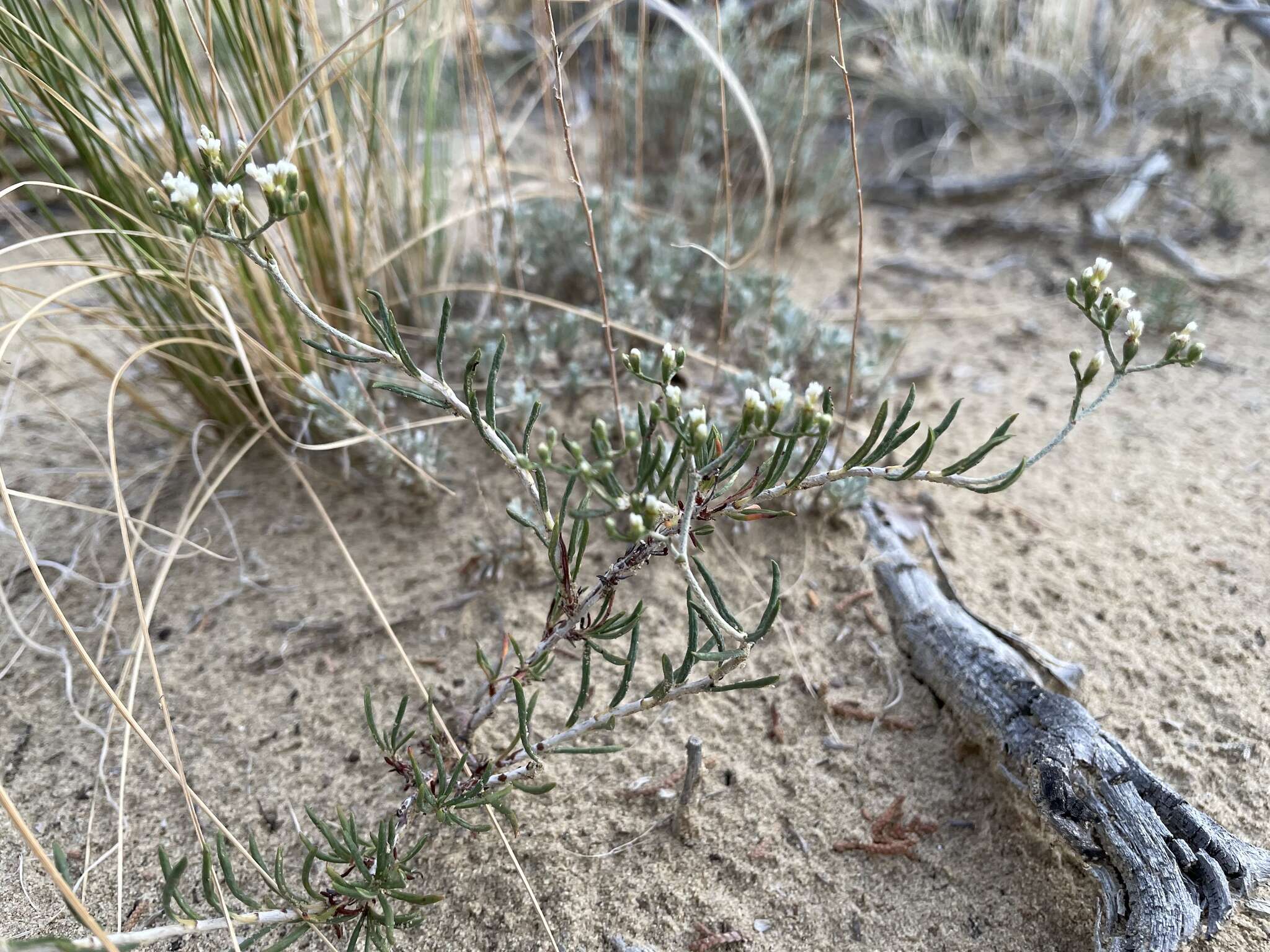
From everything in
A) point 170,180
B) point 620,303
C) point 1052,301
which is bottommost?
point 1052,301

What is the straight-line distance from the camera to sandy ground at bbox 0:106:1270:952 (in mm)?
1521

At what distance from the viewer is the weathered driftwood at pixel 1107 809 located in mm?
1333

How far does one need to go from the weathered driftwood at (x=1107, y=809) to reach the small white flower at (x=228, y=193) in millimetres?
1471

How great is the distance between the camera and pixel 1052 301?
329cm

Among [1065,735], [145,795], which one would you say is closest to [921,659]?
[1065,735]

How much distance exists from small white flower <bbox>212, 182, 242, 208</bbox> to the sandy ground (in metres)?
0.91

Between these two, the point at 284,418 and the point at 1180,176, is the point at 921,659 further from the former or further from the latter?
the point at 1180,176

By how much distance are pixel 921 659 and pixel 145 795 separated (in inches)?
61.0

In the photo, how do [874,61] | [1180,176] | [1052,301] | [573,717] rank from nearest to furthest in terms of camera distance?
[573,717], [1052,301], [1180,176], [874,61]

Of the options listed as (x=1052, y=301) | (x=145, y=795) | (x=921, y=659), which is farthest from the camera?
(x=1052, y=301)

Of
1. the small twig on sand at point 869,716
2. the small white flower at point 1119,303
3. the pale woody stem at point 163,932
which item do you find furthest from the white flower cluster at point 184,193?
the small twig on sand at point 869,716

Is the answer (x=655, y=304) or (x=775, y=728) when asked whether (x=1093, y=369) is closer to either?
(x=775, y=728)

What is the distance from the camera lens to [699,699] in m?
1.84

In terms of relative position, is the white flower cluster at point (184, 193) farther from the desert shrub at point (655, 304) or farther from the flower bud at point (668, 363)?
the desert shrub at point (655, 304)
